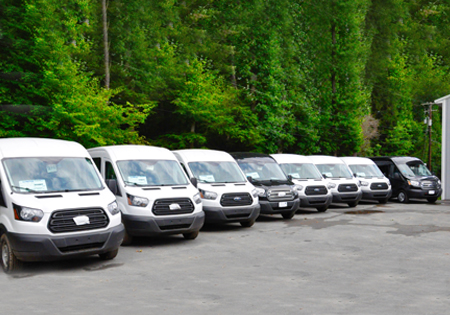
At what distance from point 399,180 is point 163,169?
15.7 m

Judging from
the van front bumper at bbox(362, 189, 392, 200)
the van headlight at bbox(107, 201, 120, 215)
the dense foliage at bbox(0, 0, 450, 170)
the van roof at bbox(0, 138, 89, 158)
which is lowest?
the van front bumper at bbox(362, 189, 392, 200)

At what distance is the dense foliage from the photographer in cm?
2400

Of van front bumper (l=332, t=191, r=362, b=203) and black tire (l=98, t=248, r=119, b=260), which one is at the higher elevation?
black tire (l=98, t=248, r=119, b=260)

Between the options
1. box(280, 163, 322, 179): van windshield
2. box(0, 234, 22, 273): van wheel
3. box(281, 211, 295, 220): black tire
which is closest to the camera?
box(0, 234, 22, 273): van wheel

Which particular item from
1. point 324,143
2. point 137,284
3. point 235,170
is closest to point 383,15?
point 324,143

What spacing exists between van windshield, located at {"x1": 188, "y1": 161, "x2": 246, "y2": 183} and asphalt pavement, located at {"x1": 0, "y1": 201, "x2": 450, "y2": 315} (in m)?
1.72

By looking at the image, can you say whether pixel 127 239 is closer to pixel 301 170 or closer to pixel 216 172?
pixel 216 172

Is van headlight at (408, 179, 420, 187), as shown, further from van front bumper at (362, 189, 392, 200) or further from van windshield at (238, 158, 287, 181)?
van windshield at (238, 158, 287, 181)

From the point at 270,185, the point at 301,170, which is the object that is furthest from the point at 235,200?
the point at 301,170

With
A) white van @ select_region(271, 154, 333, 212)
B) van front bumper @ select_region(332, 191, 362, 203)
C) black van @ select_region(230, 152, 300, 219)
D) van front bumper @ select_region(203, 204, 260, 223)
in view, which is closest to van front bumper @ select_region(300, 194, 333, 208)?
white van @ select_region(271, 154, 333, 212)

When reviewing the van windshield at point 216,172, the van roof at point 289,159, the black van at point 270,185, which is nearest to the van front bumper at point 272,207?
the black van at point 270,185

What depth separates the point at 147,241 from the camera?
40.9 feet

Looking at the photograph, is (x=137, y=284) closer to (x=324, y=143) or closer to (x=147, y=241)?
(x=147, y=241)

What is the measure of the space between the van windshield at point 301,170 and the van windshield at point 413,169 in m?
7.01
